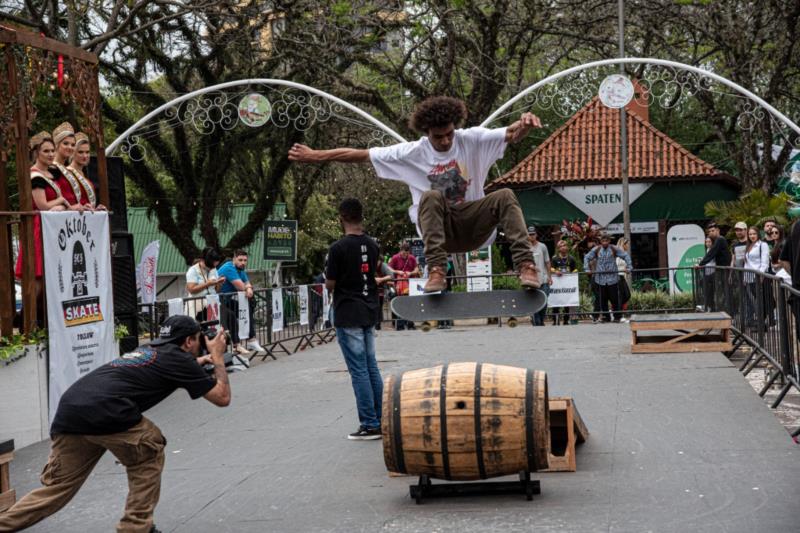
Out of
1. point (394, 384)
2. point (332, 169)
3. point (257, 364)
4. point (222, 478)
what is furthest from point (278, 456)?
point (332, 169)

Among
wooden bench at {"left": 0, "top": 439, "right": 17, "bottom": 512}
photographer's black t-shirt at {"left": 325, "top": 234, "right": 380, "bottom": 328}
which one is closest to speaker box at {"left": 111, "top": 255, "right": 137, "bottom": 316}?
photographer's black t-shirt at {"left": 325, "top": 234, "right": 380, "bottom": 328}

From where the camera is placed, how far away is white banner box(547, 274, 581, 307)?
2255cm

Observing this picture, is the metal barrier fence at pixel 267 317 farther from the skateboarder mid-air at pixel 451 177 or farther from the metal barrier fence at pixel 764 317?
the skateboarder mid-air at pixel 451 177

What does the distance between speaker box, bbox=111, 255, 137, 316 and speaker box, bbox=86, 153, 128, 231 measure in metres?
0.51

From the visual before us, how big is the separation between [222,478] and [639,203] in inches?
951

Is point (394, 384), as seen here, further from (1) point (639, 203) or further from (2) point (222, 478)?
(1) point (639, 203)

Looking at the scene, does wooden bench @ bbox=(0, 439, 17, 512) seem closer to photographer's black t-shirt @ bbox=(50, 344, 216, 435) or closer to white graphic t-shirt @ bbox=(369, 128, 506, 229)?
photographer's black t-shirt @ bbox=(50, 344, 216, 435)

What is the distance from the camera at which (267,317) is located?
1844 cm

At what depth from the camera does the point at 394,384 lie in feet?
23.9

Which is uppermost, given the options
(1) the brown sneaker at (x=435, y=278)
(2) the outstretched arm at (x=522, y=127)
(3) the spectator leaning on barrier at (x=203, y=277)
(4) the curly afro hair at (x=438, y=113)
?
(4) the curly afro hair at (x=438, y=113)

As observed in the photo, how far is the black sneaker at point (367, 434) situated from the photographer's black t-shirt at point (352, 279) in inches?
36.9

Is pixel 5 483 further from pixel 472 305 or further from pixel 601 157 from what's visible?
pixel 601 157

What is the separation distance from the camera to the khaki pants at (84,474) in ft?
21.0

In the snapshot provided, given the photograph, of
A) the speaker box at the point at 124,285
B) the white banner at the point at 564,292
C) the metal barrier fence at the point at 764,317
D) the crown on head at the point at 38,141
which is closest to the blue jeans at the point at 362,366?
the metal barrier fence at the point at 764,317
